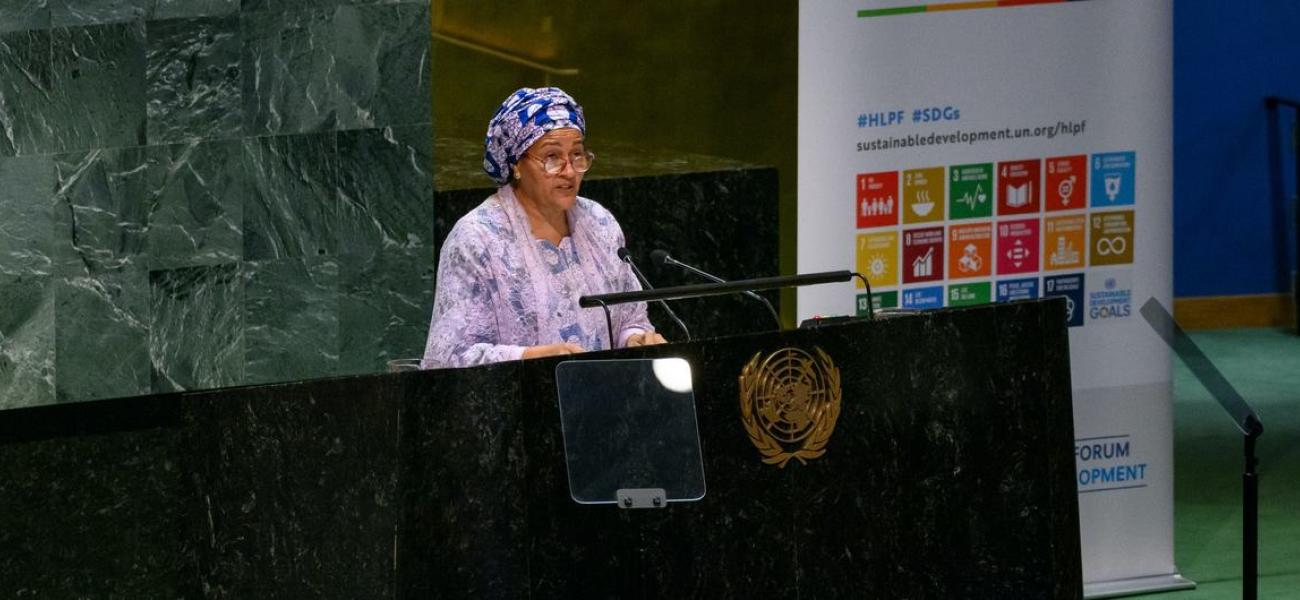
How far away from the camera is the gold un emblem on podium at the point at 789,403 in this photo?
3248 millimetres

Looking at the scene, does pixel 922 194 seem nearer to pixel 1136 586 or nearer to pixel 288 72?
pixel 1136 586

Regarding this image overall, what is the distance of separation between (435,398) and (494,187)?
6.61 ft

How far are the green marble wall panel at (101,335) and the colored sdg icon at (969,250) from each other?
2.13 m

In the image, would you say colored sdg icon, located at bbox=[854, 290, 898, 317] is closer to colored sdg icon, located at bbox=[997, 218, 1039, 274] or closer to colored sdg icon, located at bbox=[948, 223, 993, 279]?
colored sdg icon, located at bbox=[948, 223, 993, 279]

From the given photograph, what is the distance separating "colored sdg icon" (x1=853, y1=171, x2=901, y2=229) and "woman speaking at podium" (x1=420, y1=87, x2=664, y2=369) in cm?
115

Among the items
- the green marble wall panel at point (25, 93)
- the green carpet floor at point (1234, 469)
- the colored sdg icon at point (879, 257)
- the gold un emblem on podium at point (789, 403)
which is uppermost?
the green marble wall panel at point (25, 93)

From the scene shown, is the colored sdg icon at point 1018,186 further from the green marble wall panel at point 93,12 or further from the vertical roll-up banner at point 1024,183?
the green marble wall panel at point 93,12

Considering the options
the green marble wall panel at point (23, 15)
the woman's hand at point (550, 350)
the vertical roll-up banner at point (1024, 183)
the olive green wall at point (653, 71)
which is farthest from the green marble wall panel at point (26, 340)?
the woman's hand at point (550, 350)

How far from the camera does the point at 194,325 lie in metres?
5.15

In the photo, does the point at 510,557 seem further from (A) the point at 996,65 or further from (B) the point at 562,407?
(A) the point at 996,65

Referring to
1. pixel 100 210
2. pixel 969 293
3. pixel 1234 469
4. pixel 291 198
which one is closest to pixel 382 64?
pixel 291 198

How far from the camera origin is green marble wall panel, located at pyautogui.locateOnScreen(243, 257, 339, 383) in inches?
204

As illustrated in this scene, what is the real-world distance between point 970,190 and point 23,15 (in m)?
2.49

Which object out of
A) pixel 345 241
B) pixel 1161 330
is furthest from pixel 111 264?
pixel 1161 330
